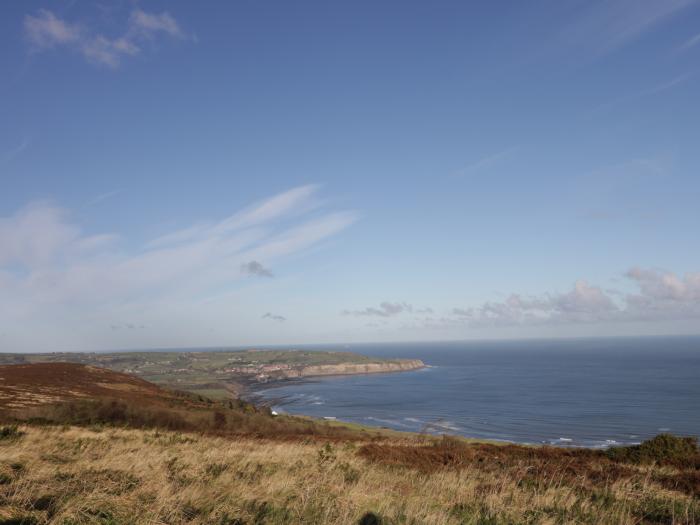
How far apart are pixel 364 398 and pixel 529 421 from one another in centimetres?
6380

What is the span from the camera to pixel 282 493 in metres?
8.59

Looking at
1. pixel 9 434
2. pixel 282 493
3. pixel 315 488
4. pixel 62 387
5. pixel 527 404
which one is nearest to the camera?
pixel 282 493

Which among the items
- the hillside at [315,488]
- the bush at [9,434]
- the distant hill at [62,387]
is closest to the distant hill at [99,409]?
the distant hill at [62,387]

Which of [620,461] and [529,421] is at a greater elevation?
[620,461]

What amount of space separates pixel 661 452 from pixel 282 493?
66.0 ft

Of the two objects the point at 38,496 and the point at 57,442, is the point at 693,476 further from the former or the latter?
the point at 57,442

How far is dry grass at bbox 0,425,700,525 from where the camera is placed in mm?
6738

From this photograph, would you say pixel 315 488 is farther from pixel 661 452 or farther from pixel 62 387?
pixel 62 387

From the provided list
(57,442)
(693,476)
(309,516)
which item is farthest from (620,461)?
(57,442)

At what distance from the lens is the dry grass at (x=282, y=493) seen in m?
6.74

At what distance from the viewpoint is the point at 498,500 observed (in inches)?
351

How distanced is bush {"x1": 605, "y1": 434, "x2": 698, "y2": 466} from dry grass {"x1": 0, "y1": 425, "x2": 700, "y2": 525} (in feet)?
17.8

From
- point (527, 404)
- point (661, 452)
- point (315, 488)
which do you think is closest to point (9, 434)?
point (315, 488)

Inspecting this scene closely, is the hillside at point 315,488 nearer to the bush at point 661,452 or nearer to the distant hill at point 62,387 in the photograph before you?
the bush at point 661,452
